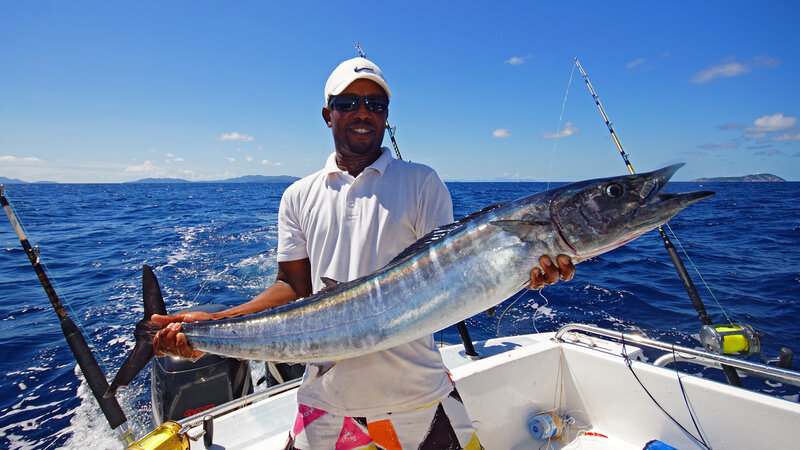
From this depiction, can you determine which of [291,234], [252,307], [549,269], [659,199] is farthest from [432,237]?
[252,307]

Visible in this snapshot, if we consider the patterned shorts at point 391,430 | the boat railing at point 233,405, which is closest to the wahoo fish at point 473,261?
the patterned shorts at point 391,430

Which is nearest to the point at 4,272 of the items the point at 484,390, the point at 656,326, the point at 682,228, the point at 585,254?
the point at 484,390

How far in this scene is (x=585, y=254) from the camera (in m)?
1.70

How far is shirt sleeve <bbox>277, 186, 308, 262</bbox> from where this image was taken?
2.29 m

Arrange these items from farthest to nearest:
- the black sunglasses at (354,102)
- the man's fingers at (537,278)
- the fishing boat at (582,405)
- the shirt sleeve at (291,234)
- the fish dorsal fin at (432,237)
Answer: the fishing boat at (582,405) < the shirt sleeve at (291,234) < the black sunglasses at (354,102) < the fish dorsal fin at (432,237) < the man's fingers at (537,278)

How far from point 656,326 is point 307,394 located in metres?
7.55

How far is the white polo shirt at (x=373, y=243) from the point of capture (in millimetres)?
1890

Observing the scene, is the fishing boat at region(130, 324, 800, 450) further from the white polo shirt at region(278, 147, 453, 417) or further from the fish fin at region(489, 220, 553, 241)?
the fish fin at region(489, 220, 553, 241)

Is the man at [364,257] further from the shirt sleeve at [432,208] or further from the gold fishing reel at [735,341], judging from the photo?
the gold fishing reel at [735,341]

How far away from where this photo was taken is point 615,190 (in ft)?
5.57

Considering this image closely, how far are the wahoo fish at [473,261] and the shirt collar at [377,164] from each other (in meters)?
0.49

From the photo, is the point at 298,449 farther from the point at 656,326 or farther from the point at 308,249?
the point at 656,326

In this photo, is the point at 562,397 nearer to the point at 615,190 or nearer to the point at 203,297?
the point at 615,190

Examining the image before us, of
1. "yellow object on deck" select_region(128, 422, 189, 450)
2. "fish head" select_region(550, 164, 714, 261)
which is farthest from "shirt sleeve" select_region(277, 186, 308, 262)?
Result: "fish head" select_region(550, 164, 714, 261)
